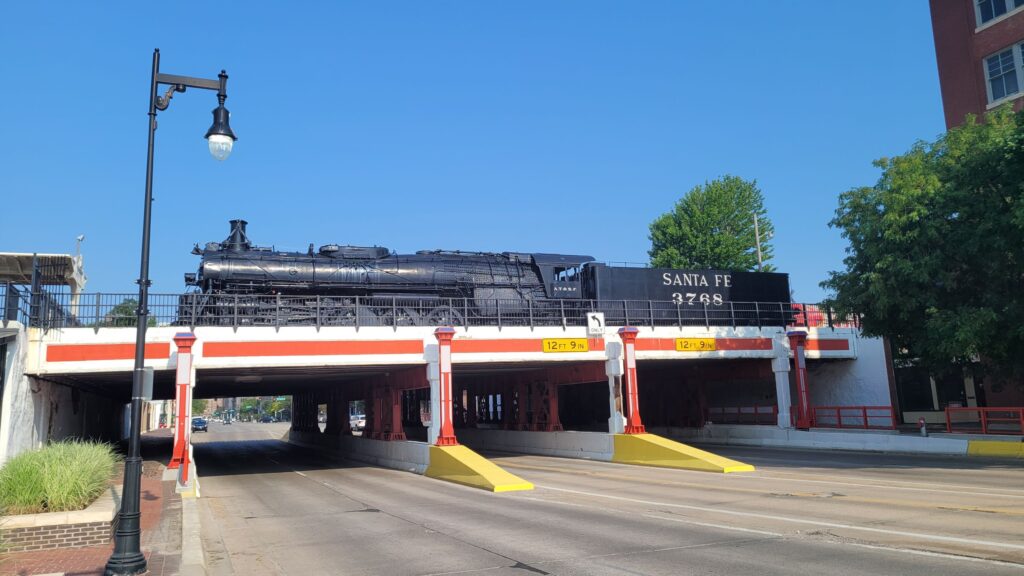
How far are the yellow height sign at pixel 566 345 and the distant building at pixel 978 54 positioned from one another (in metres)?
20.1

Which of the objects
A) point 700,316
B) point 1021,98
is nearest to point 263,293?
point 700,316

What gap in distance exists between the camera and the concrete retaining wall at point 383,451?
25219 mm

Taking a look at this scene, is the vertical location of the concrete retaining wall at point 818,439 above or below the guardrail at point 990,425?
below

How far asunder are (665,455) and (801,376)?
34.4 ft

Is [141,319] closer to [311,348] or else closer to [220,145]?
[220,145]

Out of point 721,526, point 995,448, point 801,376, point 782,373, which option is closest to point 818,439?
point 801,376

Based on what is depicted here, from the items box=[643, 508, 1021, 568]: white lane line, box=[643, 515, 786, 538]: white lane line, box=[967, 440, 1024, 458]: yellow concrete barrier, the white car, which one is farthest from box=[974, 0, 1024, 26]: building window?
the white car

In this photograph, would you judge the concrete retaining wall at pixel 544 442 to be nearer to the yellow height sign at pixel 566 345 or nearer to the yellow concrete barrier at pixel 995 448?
the yellow height sign at pixel 566 345

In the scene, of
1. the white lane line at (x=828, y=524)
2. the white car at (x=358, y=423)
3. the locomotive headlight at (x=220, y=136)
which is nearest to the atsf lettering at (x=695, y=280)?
the white lane line at (x=828, y=524)

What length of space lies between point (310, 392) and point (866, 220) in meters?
35.9

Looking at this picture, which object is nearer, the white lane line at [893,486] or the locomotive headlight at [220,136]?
the locomotive headlight at [220,136]

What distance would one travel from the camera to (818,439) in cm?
2830

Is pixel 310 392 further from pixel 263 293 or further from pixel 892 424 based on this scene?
pixel 892 424

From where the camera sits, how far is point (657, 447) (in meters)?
24.4
